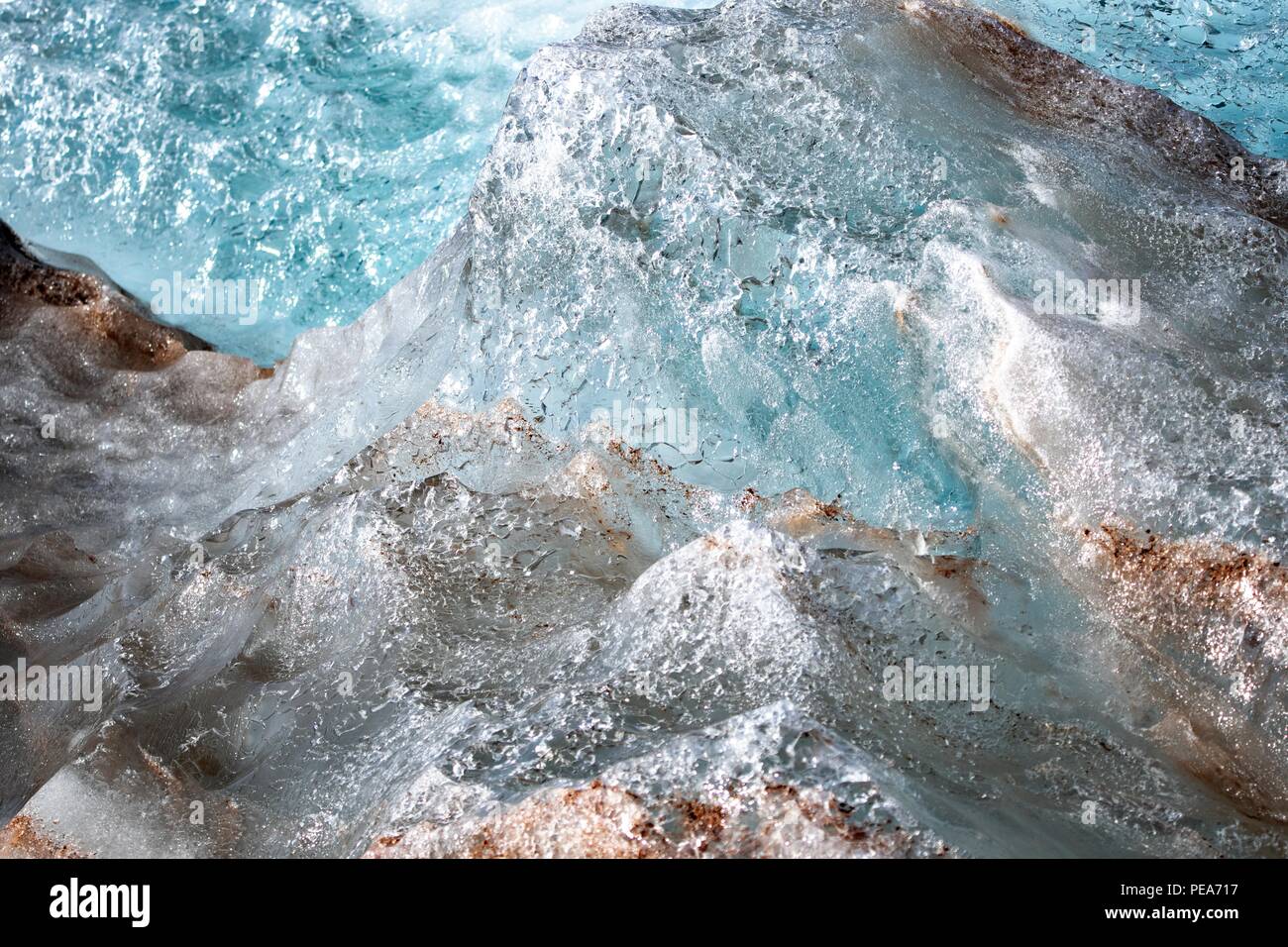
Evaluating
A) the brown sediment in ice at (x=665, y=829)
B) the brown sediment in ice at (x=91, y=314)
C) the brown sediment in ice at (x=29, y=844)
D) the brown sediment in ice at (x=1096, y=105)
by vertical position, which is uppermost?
the brown sediment in ice at (x=1096, y=105)

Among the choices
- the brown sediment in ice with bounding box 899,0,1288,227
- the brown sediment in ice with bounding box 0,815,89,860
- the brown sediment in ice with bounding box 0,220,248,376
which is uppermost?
the brown sediment in ice with bounding box 899,0,1288,227

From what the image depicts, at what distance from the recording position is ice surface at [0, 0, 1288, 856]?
2.37m

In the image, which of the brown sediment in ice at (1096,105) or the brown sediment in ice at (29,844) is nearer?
the brown sediment in ice at (29,844)

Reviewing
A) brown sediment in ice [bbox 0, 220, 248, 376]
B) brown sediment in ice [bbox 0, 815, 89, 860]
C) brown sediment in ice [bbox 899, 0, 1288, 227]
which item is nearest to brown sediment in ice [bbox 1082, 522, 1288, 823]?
brown sediment in ice [bbox 899, 0, 1288, 227]

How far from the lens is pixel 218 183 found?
20.1 feet

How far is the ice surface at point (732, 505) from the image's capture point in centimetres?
237

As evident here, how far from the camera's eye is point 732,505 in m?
3.39

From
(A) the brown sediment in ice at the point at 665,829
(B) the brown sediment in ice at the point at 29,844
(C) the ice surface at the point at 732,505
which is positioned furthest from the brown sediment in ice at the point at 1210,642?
(B) the brown sediment in ice at the point at 29,844

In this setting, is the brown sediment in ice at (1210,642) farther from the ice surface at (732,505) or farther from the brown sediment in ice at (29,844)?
the brown sediment in ice at (29,844)

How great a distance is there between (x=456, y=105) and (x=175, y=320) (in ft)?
6.02

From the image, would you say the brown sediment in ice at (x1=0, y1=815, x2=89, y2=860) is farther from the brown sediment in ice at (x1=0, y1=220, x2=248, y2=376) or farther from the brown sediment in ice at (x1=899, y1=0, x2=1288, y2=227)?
the brown sediment in ice at (x1=899, y1=0, x2=1288, y2=227)

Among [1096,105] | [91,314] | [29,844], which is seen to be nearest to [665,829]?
[29,844]

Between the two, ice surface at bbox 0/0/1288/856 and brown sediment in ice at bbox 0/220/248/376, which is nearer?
ice surface at bbox 0/0/1288/856
